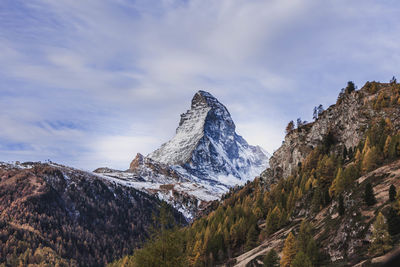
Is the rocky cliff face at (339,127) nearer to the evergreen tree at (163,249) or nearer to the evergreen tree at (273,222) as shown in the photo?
the evergreen tree at (273,222)

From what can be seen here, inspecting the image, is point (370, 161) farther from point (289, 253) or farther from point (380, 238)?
point (380, 238)

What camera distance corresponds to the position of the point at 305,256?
6181cm

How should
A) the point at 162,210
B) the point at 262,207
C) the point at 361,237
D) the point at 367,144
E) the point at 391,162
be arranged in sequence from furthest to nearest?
the point at 262,207, the point at 367,144, the point at 391,162, the point at 361,237, the point at 162,210

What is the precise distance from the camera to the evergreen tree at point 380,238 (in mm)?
49812

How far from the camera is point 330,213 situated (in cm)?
8456

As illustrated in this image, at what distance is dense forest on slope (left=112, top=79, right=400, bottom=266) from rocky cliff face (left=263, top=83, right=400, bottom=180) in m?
0.65

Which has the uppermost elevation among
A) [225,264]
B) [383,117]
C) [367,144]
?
[383,117]

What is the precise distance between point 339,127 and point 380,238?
105 metres

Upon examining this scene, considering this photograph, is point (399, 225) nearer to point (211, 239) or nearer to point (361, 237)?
point (361, 237)

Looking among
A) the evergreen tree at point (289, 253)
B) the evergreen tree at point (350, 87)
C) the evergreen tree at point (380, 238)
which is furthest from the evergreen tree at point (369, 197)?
the evergreen tree at point (350, 87)

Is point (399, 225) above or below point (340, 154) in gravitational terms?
below

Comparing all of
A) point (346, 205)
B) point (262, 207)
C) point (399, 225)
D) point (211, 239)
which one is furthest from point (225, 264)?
point (399, 225)

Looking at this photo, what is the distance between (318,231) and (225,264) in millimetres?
42901

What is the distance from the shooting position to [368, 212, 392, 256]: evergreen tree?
163ft
